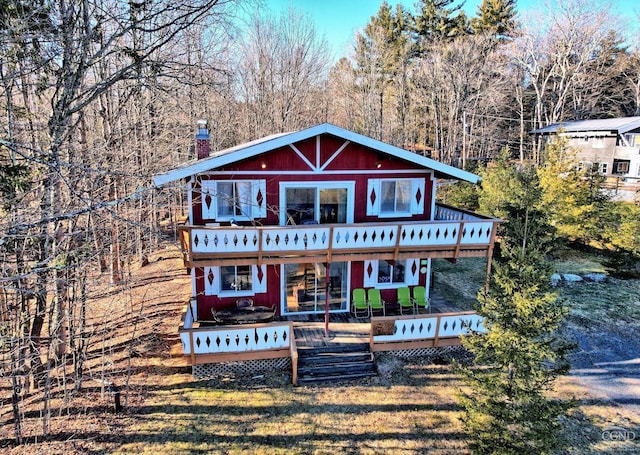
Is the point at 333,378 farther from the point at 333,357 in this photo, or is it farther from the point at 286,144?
the point at 286,144

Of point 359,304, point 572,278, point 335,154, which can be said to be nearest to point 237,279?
point 359,304

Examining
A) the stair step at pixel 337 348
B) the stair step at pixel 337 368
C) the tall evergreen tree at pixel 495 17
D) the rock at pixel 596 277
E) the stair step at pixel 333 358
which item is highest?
the tall evergreen tree at pixel 495 17

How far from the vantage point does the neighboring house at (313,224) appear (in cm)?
1166

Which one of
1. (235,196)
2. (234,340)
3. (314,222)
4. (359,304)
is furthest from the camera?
(359,304)

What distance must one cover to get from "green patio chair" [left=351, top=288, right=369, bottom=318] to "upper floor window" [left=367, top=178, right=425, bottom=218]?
278cm

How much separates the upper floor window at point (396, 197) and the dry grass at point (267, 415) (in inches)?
196

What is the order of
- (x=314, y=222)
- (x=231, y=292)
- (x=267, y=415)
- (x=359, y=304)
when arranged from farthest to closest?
(x=359, y=304)
(x=314, y=222)
(x=231, y=292)
(x=267, y=415)

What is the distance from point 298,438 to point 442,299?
8.56m

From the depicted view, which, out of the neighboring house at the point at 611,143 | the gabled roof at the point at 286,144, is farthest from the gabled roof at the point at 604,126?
the gabled roof at the point at 286,144

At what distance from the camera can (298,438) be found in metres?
9.13

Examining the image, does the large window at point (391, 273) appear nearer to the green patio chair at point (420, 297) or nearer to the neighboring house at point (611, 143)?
the green patio chair at point (420, 297)

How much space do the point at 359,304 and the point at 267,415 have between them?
5.15 metres

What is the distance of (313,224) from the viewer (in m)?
12.4

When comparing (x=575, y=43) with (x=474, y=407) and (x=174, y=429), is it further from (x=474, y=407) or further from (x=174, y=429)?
(x=174, y=429)
